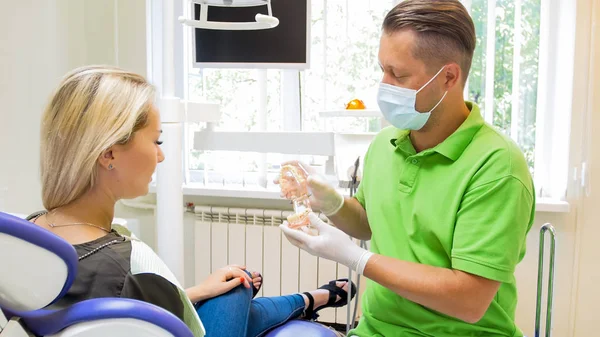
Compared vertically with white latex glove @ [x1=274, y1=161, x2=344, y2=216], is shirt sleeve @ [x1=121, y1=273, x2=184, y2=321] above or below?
below

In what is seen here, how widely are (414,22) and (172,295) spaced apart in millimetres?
823

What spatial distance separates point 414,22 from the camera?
1.27 meters

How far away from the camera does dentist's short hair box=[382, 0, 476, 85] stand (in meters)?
1.25

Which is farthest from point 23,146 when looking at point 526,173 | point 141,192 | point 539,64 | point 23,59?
point 539,64

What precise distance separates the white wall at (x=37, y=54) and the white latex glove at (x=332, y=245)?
5.09 ft

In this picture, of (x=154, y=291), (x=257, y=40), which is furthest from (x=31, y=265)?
(x=257, y=40)

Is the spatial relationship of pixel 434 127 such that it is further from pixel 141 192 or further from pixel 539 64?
pixel 539 64

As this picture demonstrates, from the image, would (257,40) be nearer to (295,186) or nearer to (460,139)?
(295,186)

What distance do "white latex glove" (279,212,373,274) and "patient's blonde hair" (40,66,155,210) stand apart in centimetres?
50

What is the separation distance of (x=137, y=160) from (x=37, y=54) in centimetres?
171

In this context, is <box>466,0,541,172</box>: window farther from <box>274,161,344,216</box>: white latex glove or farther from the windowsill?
<box>274,161,344,216</box>: white latex glove

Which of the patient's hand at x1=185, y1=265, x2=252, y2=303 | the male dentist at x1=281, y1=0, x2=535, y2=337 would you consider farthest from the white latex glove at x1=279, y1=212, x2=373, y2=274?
the patient's hand at x1=185, y1=265, x2=252, y2=303

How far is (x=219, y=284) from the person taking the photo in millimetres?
1523

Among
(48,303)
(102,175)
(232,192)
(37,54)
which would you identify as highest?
(37,54)
